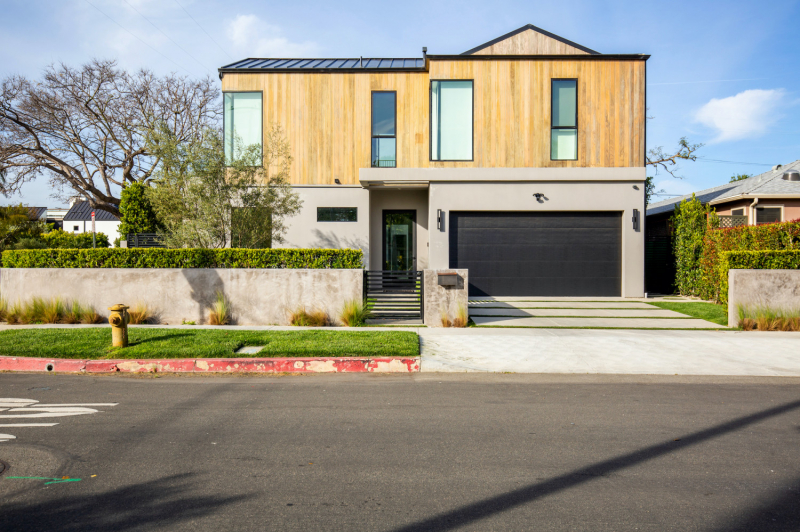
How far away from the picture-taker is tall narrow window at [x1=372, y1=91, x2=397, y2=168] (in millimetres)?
15797

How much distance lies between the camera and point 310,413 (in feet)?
17.5

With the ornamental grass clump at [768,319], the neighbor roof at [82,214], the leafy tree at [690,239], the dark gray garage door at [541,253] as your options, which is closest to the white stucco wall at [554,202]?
the dark gray garage door at [541,253]

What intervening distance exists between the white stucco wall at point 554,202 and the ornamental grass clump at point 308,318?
5.30 metres

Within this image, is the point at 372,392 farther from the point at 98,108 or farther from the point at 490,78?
the point at 98,108

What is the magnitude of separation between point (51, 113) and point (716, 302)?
34.4 m

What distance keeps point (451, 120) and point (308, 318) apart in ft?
27.9

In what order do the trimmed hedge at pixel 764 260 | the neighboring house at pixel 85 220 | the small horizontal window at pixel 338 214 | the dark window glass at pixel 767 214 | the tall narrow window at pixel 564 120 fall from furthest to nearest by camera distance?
the neighboring house at pixel 85 220, the dark window glass at pixel 767 214, the small horizontal window at pixel 338 214, the tall narrow window at pixel 564 120, the trimmed hedge at pixel 764 260

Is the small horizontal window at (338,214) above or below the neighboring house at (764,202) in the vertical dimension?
below

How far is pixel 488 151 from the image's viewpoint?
15.4 meters

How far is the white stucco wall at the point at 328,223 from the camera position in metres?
15.8

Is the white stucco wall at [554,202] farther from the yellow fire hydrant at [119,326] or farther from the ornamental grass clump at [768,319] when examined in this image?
the yellow fire hydrant at [119,326]

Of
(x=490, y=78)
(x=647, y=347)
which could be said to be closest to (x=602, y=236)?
(x=490, y=78)

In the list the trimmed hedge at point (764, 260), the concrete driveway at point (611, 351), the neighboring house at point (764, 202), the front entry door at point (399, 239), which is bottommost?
the concrete driveway at point (611, 351)

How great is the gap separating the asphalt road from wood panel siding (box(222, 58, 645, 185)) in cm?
1041
